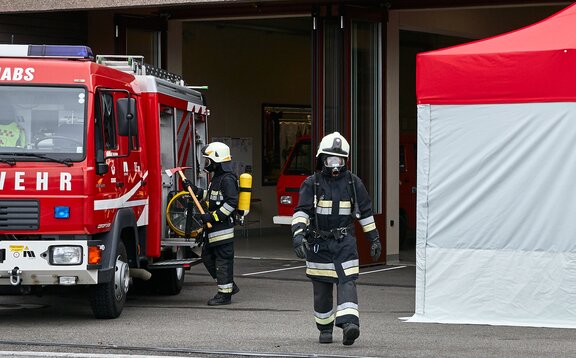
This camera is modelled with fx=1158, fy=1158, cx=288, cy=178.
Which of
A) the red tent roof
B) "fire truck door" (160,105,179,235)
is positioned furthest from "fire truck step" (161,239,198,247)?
the red tent roof

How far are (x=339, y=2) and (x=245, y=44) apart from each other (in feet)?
23.1

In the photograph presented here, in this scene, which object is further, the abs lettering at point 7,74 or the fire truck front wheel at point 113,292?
the fire truck front wheel at point 113,292

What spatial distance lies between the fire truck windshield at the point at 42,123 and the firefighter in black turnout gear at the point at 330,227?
2394mm

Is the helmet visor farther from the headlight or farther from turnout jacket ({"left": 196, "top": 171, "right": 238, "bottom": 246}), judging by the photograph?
turnout jacket ({"left": 196, "top": 171, "right": 238, "bottom": 246})

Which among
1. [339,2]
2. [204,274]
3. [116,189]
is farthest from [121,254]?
[339,2]

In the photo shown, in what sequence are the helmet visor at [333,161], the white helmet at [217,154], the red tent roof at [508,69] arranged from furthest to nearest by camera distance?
the white helmet at [217,154] → the red tent roof at [508,69] → the helmet visor at [333,161]

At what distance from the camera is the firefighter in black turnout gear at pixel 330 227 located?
1011cm

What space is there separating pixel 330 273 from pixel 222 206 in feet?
10.8

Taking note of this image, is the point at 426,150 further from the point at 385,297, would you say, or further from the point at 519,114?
the point at 385,297

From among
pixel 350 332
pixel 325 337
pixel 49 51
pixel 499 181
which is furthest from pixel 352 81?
pixel 350 332

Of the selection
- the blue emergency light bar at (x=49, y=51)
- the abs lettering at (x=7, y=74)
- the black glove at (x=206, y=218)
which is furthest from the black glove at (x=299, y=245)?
the abs lettering at (x=7, y=74)

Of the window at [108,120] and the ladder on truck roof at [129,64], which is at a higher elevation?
the ladder on truck roof at [129,64]

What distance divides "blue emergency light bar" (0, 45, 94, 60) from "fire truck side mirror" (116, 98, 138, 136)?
1.81 feet

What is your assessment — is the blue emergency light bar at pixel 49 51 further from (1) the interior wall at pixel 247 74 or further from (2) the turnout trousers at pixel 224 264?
(1) the interior wall at pixel 247 74
